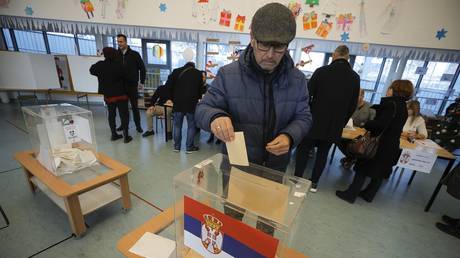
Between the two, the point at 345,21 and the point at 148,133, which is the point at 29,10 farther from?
the point at 345,21

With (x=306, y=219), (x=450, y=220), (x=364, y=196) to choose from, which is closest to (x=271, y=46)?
(x=306, y=219)

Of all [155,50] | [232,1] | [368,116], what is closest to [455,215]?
[368,116]

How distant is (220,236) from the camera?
540mm

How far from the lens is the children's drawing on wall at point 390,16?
272cm

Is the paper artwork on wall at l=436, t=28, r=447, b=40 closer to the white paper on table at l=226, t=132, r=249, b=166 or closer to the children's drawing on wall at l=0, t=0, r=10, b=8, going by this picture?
the white paper on table at l=226, t=132, r=249, b=166

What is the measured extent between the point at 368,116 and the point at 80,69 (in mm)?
5462

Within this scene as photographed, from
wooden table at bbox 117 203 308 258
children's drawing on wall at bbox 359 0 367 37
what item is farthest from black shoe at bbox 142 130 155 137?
children's drawing on wall at bbox 359 0 367 37

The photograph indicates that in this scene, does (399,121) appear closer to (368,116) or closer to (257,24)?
(368,116)

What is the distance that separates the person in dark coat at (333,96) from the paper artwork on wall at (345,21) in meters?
1.31

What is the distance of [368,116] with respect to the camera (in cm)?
298

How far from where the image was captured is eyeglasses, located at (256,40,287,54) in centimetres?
72

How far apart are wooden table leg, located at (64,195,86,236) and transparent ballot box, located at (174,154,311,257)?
1.05 m

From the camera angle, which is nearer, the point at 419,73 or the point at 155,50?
the point at 419,73

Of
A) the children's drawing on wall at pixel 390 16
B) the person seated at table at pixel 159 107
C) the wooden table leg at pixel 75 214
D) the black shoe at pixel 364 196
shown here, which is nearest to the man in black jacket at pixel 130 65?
the person seated at table at pixel 159 107
